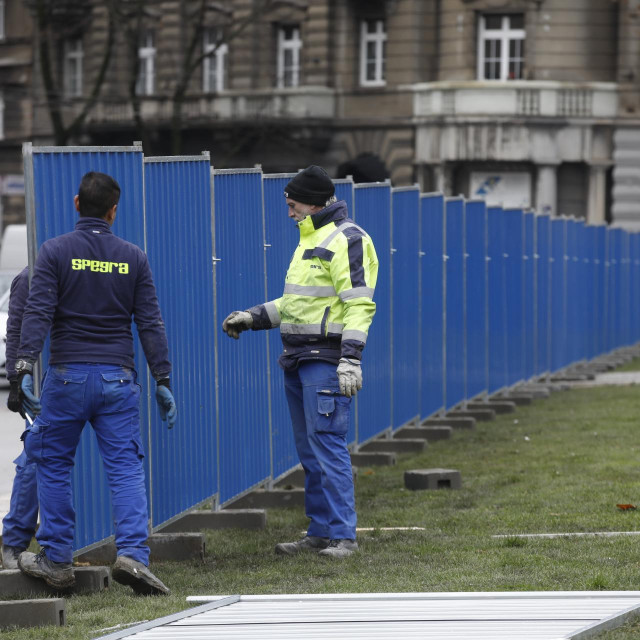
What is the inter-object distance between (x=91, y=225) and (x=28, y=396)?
0.77 metres

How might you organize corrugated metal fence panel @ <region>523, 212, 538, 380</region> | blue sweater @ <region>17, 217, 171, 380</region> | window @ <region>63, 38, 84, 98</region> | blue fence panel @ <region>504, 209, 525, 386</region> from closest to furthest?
blue sweater @ <region>17, 217, 171, 380</region>
blue fence panel @ <region>504, 209, 525, 386</region>
corrugated metal fence panel @ <region>523, 212, 538, 380</region>
window @ <region>63, 38, 84, 98</region>

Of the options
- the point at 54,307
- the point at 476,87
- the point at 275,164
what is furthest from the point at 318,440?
the point at 275,164

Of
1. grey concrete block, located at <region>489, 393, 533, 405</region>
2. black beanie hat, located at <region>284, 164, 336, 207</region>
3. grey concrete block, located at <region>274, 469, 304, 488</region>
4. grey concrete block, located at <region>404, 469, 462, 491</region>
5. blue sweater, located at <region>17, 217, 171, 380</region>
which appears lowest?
grey concrete block, located at <region>489, 393, 533, 405</region>

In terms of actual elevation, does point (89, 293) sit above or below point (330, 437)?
above

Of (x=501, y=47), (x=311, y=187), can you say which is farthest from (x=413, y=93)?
(x=311, y=187)

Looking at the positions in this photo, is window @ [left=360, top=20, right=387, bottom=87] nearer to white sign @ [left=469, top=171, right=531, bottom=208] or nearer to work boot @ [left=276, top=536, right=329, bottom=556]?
white sign @ [left=469, top=171, right=531, bottom=208]

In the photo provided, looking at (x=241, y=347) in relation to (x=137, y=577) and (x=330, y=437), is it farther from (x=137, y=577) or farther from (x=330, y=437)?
(x=137, y=577)

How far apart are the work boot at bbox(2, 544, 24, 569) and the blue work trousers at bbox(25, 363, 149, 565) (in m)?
0.40

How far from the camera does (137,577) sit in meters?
7.24

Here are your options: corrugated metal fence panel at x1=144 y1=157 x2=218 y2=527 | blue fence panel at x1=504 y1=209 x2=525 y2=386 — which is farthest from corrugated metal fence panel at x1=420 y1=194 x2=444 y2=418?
corrugated metal fence panel at x1=144 y1=157 x2=218 y2=527

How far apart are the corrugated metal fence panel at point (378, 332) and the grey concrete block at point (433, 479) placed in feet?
3.97

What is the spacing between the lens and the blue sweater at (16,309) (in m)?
7.76

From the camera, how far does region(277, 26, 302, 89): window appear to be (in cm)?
4678

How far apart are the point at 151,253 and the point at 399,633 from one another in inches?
107
